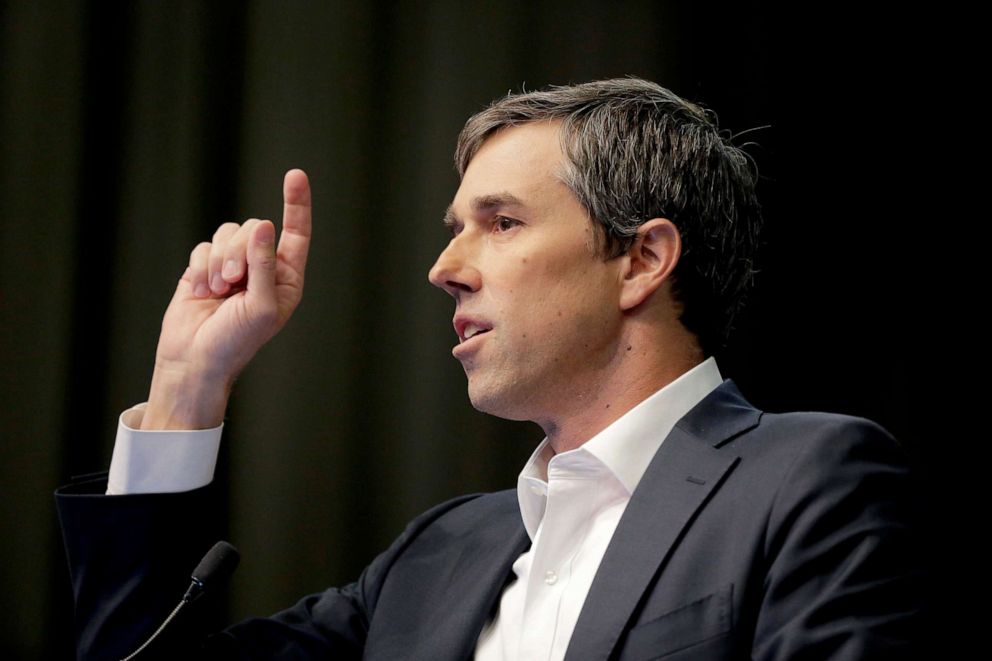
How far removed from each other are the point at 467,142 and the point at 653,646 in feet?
2.94

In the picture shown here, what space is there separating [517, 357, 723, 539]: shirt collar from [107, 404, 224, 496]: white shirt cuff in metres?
0.48

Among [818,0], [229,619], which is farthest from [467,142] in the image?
[229,619]

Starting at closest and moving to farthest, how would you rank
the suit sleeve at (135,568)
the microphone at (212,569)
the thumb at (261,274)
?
the microphone at (212,569)
the suit sleeve at (135,568)
the thumb at (261,274)

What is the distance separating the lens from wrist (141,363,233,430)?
1564 mm

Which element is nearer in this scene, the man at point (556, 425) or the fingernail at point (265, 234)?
the man at point (556, 425)

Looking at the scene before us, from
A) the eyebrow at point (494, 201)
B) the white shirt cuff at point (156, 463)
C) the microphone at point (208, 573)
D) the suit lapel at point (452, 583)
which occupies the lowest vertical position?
the suit lapel at point (452, 583)

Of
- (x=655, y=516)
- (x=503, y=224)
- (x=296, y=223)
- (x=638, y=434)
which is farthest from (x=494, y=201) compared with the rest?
(x=655, y=516)

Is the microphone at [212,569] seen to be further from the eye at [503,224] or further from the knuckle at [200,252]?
the eye at [503,224]

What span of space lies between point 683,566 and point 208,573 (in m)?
0.60

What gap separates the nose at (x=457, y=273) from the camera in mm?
1545

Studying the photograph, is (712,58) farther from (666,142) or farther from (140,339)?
(140,339)

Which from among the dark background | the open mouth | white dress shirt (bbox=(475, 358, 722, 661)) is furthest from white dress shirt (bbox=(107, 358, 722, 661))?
the dark background

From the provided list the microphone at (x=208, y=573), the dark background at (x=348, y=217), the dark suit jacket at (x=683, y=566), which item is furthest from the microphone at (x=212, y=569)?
the dark background at (x=348, y=217)

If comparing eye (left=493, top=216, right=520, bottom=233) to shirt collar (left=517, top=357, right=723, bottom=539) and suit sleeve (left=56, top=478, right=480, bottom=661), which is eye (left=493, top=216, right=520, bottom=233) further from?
suit sleeve (left=56, top=478, right=480, bottom=661)
